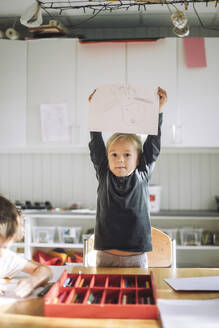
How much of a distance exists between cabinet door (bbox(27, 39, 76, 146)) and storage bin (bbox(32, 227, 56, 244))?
76cm

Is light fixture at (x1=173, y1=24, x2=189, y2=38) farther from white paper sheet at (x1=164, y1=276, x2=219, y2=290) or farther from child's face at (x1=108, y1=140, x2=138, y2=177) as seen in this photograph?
white paper sheet at (x1=164, y1=276, x2=219, y2=290)

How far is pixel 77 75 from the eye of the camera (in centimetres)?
318

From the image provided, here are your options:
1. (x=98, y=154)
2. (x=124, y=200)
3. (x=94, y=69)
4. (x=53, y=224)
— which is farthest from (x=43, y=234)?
(x=124, y=200)

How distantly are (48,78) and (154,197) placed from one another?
1.39 meters

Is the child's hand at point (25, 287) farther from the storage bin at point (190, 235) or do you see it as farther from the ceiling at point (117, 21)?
the ceiling at point (117, 21)

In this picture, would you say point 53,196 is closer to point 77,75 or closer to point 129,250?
point 77,75

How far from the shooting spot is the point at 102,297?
99 cm

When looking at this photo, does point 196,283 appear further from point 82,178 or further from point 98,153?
point 82,178

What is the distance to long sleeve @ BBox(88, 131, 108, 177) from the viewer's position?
174cm

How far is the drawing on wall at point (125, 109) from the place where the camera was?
4.88 feet

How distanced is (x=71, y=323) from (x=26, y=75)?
270cm

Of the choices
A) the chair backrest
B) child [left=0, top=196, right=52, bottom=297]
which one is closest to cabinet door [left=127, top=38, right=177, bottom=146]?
the chair backrest

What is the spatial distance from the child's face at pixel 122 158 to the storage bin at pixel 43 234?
176 cm

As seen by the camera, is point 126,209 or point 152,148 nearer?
point 126,209
